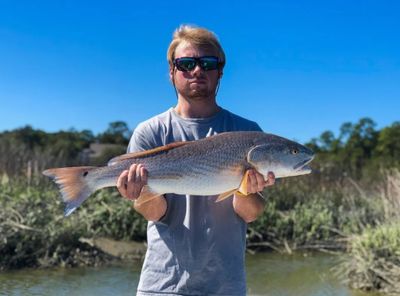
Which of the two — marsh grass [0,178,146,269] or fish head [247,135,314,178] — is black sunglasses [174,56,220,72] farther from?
marsh grass [0,178,146,269]

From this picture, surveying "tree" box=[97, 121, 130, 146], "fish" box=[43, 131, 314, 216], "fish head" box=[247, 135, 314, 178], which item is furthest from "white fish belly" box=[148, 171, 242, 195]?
"tree" box=[97, 121, 130, 146]

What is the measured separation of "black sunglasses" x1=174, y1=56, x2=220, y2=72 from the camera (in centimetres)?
283

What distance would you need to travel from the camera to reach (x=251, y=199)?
2.71 meters

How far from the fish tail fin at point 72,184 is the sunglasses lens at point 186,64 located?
73cm

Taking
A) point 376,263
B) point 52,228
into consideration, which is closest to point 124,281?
point 52,228

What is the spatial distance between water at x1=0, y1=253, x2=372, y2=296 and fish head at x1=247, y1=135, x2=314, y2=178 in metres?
4.13

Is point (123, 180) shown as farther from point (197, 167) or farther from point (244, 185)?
point (244, 185)

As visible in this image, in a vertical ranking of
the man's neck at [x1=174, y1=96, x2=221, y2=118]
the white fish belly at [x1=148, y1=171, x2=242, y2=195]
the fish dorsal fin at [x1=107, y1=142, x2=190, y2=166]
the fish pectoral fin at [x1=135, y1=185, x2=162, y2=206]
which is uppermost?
the man's neck at [x1=174, y1=96, x2=221, y2=118]

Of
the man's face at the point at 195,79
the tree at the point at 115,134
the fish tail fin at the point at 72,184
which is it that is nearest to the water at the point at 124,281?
the fish tail fin at the point at 72,184

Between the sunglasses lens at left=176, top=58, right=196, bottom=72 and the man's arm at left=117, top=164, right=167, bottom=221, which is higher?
the sunglasses lens at left=176, top=58, right=196, bottom=72

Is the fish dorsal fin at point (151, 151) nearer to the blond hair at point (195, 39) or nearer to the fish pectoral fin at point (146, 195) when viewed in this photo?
the fish pectoral fin at point (146, 195)

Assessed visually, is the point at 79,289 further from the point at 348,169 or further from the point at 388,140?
the point at 388,140

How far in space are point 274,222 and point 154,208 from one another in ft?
27.3

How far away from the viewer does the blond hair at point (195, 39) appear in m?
2.89
